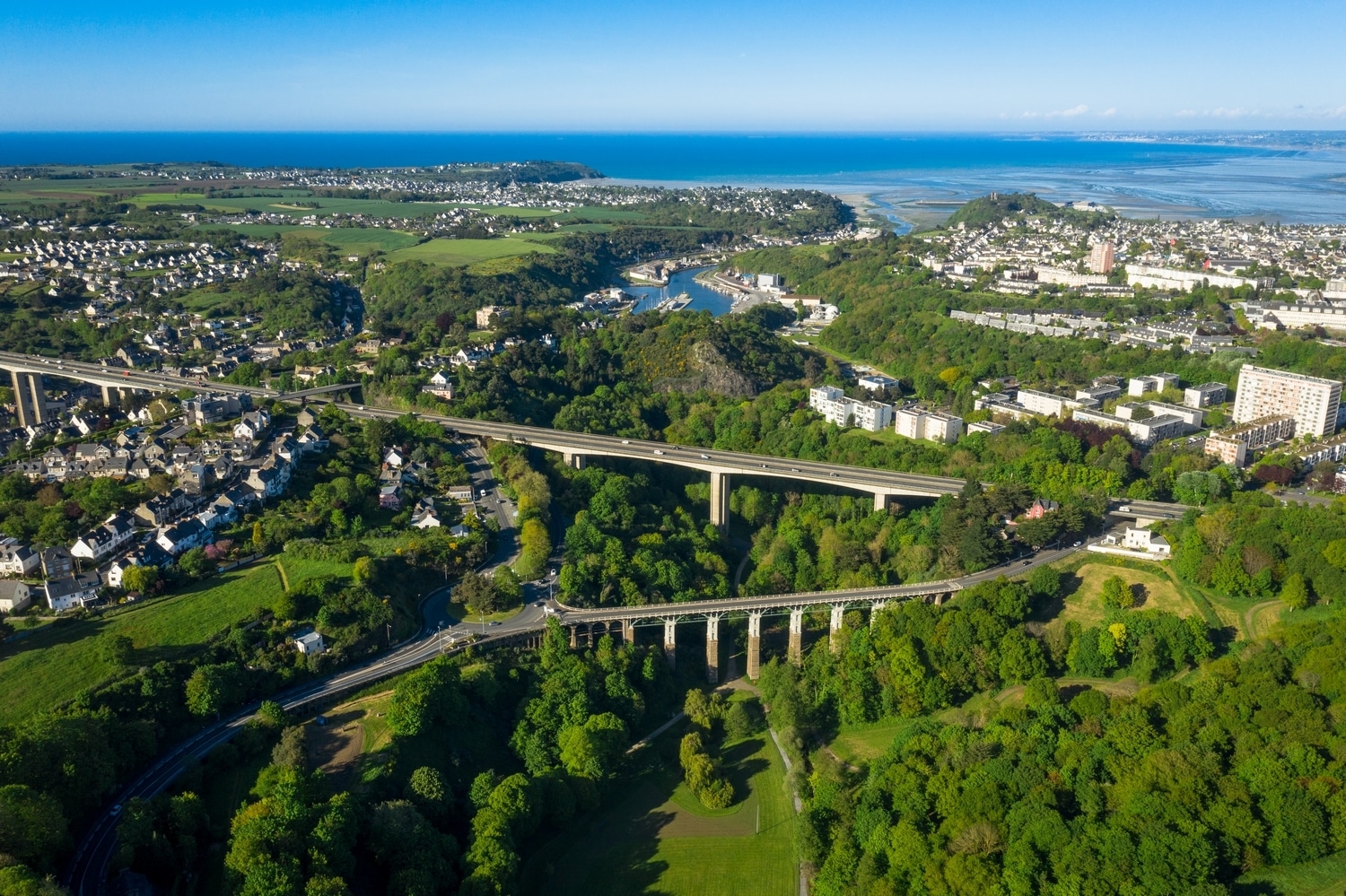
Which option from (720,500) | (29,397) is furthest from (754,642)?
(29,397)

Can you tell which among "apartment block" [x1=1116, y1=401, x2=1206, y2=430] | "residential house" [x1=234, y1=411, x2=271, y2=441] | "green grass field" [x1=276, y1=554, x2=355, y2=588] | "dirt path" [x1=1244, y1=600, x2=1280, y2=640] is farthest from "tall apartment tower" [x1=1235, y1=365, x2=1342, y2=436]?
"residential house" [x1=234, y1=411, x2=271, y2=441]

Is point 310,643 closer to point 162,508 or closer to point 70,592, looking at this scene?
point 70,592

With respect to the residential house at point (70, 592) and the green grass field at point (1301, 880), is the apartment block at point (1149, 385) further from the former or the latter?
the residential house at point (70, 592)

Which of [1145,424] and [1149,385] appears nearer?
[1145,424]

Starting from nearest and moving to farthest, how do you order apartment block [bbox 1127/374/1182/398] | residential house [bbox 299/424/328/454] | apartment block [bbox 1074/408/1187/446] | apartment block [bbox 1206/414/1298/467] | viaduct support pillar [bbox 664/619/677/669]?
viaduct support pillar [bbox 664/619/677/669], apartment block [bbox 1206/414/1298/467], residential house [bbox 299/424/328/454], apartment block [bbox 1074/408/1187/446], apartment block [bbox 1127/374/1182/398]

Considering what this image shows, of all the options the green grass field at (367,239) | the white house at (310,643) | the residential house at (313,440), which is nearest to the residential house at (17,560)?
the white house at (310,643)

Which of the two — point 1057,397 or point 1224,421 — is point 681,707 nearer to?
point 1057,397

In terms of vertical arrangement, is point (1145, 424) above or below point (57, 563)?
above

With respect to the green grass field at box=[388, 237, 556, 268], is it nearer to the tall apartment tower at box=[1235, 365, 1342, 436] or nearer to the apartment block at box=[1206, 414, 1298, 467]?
the tall apartment tower at box=[1235, 365, 1342, 436]

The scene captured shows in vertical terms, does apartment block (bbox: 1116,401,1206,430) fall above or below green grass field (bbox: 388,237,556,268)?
below
